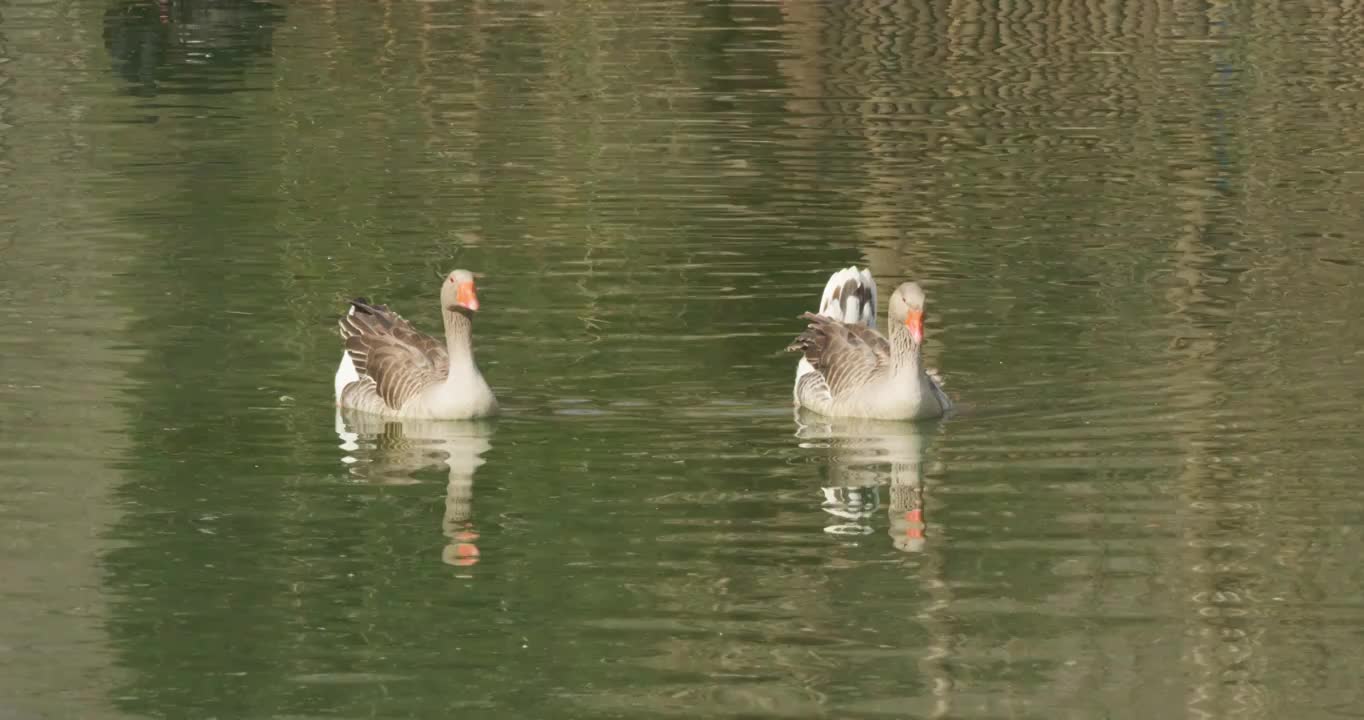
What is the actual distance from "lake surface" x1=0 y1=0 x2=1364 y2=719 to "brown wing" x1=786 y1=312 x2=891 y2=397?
45 centimetres

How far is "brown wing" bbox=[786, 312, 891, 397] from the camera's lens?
19.7 meters

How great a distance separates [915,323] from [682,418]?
1.73 m

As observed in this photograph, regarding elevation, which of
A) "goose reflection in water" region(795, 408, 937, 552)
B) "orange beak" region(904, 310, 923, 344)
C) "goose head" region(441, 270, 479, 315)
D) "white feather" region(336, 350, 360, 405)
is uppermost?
"goose head" region(441, 270, 479, 315)

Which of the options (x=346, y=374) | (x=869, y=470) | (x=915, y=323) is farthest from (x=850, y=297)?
(x=346, y=374)

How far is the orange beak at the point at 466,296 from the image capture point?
19.1 m

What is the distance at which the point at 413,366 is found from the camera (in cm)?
1984

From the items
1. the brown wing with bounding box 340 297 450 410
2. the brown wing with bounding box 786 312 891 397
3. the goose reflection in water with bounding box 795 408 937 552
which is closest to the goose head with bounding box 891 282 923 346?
the brown wing with bounding box 786 312 891 397

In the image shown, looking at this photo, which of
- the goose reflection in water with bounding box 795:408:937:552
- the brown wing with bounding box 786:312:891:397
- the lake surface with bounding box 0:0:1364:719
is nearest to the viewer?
the lake surface with bounding box 0:0:1364:719

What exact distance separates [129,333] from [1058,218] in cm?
1030

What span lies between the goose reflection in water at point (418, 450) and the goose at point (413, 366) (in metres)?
0.09

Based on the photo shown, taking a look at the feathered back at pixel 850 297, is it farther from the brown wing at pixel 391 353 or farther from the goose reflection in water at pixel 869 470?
the brown wing at pixel 391 353

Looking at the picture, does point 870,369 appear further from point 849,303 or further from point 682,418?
point 849,303

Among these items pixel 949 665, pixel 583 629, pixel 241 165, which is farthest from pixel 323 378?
Answer: pixel 241 165

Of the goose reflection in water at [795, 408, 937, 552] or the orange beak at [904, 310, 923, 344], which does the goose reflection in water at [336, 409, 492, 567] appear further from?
the orange beak at [904, 310, 923, 344]
